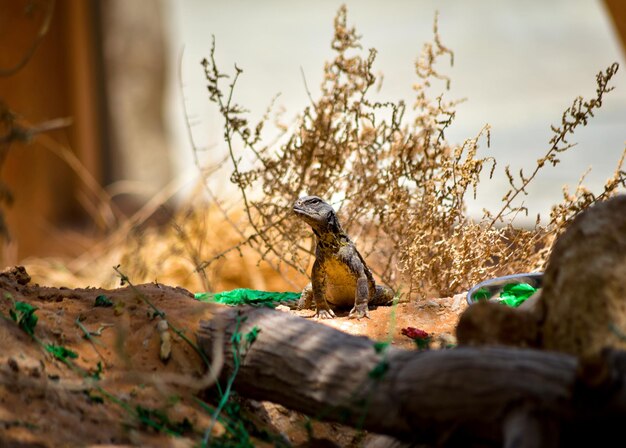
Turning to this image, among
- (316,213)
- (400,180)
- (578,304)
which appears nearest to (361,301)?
(316,213)

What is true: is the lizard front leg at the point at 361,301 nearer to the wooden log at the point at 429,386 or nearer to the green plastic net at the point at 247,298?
the green plastic net at the point at 247,298

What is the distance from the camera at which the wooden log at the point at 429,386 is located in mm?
2338

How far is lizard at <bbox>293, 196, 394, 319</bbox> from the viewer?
443cm

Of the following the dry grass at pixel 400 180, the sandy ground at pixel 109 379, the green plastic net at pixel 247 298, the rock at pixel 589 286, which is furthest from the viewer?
the dry grass at pixel 400 180

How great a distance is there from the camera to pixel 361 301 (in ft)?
14.4

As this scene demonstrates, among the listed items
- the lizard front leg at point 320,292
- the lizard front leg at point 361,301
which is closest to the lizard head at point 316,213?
the lizard front leg at point 320,292

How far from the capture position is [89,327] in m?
3.43

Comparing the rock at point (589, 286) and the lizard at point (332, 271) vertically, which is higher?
the lizard at point (332, 271)

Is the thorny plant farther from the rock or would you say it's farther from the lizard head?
the rock

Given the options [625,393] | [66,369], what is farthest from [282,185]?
[625,393]

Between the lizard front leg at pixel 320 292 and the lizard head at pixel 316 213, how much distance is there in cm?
22

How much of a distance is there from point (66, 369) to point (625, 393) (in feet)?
6.64

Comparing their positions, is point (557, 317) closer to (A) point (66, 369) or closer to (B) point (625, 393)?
(B) point (625, 393)

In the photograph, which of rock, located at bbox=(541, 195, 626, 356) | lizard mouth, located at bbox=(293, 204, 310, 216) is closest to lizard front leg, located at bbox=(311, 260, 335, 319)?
lizard mouth, located at bbox=(293, 204, 310, 216)
